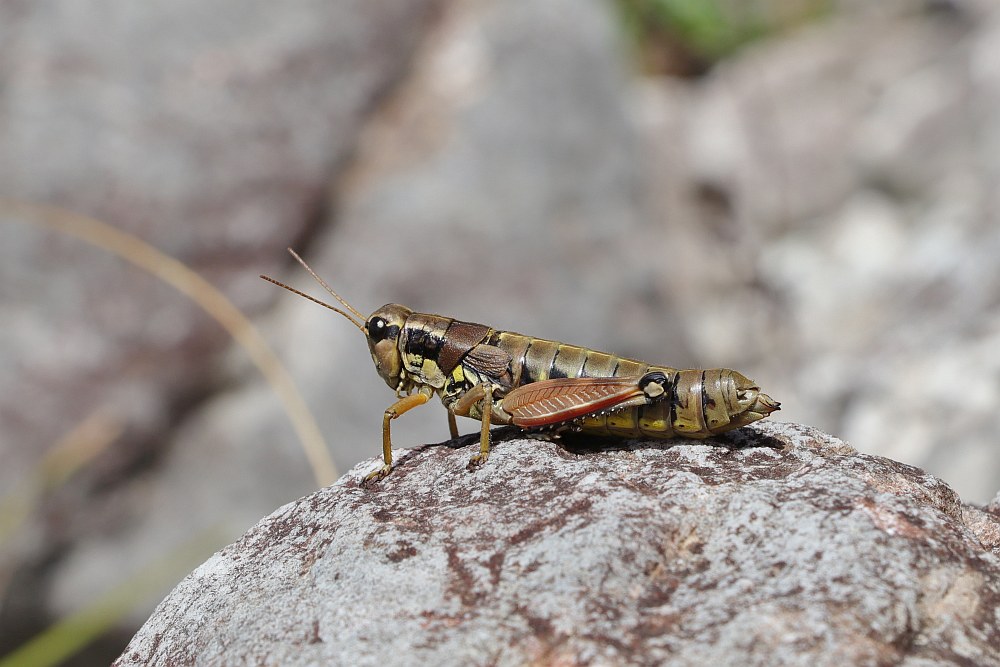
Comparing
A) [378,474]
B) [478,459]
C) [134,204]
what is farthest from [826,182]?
[378,474]

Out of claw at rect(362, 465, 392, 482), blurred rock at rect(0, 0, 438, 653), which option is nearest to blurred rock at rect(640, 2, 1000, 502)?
blurred rock at rect(0, 0, 438, 653)

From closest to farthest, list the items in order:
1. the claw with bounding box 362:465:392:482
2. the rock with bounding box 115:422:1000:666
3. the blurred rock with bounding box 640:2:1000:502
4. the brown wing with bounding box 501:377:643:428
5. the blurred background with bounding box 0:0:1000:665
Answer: the rock with bounding box 115:422:1000:666 < the claw with bounding box 362:465:392:482 < the brown wing with bounding box 501:377:643:428 < the blurred background with bounding box 0:0:1000:665 < the blurred rock with bounding box 640:2:1000:502

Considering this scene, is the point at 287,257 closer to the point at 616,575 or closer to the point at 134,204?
the point at 134,204

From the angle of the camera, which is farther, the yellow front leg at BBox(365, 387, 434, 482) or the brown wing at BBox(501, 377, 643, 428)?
the brown wing at BBox(501, 377, 643, 428)

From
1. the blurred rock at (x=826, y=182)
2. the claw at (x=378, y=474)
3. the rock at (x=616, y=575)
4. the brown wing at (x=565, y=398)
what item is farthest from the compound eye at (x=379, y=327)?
the blurred rock at (x=826, y=182)

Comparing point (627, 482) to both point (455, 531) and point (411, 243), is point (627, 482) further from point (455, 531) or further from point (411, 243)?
point (411, 243)

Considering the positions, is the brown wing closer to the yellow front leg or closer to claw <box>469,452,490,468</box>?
claw <box>469,452,490,468</box>
